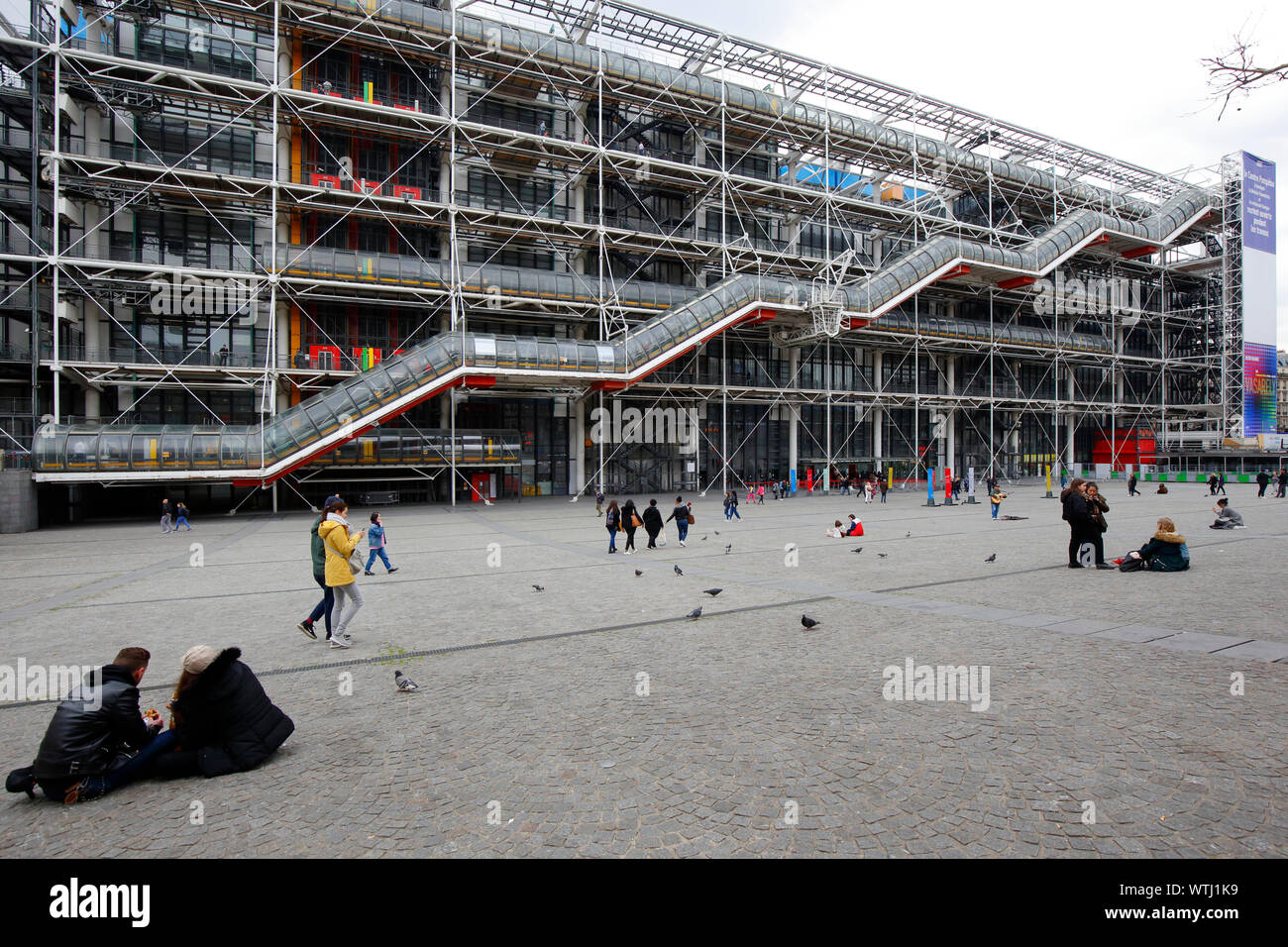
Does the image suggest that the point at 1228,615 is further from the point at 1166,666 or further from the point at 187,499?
the point at 187,499

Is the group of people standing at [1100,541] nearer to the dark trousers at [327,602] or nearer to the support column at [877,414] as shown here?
the dark trousers at [327,602]

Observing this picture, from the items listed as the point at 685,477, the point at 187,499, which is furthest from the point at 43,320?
the point at 685,477

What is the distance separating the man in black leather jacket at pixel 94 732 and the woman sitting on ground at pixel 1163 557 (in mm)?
12951

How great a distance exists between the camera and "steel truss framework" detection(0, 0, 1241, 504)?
27922mm

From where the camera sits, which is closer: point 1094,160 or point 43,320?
point 43,320

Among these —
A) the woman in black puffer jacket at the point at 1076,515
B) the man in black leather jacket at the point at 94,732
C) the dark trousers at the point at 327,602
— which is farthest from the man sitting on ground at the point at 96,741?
the woman in black puffer jacket at the point at 1076,515

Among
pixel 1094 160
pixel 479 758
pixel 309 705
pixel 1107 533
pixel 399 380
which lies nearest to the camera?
pixel 479 758

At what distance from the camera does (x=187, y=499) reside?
29031 mm

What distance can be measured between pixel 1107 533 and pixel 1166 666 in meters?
13.5

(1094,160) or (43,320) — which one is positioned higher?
(1094,160)

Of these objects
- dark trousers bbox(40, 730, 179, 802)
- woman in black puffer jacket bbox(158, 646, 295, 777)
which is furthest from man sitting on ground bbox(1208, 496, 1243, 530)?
dark trousers bbox(40, 730, 179, 802)

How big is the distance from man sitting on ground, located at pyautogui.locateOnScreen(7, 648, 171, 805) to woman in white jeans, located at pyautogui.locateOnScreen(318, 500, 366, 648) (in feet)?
10.2

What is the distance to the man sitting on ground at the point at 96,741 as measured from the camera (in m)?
4.15

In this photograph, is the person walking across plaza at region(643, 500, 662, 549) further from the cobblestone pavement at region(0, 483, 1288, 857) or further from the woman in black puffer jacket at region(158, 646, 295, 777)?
the woman in black puffer jacket at region(158, 646, 295, 777)
